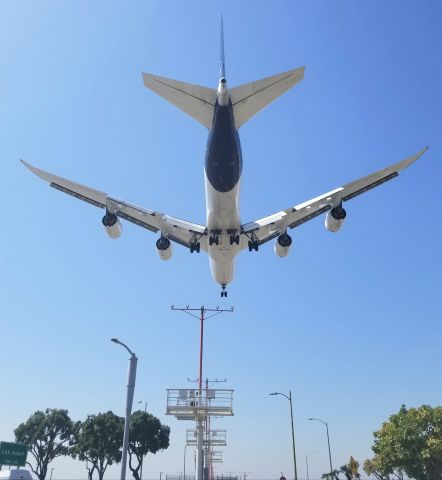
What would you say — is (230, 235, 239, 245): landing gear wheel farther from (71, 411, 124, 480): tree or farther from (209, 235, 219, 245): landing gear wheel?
(71, 411, 124, 480): tree

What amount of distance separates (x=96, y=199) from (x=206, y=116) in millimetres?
7073

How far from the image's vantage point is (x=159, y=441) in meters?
69.1

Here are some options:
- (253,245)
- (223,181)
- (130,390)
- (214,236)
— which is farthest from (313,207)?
(130,390)

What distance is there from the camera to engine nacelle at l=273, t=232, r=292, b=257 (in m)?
25.1

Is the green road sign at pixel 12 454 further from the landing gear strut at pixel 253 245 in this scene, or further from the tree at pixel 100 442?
the tree at pixel 100 442

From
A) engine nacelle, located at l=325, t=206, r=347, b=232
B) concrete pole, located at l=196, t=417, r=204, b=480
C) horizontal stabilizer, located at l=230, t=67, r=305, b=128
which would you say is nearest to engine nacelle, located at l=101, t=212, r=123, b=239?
horizontal stabilizer, located at l=230, t=67, r=305, b=128

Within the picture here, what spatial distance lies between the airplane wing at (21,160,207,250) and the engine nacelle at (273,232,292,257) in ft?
13.5

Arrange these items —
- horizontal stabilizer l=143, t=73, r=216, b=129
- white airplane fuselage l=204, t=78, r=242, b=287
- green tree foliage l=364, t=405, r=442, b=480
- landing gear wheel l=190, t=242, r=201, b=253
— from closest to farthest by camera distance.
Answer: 1. horizontal stabilizer l=143, t=73, r=216, b=129
2. white airplane fuselage l=204, t=78, r=242, b=287
3. landing gear wheel l=190, t=242, r=201, b=253
4. green tree foliage l=364, t=405, r=442, b=480

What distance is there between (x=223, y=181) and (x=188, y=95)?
4438 mm

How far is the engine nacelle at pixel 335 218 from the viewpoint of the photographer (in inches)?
A: 906

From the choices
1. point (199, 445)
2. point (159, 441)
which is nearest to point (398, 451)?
point (199, 445)

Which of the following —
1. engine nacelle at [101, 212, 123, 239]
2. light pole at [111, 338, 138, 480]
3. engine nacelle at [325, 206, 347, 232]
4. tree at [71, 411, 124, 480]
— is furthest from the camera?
tree at [71, 411, 124, 480]

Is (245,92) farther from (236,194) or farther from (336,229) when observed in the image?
(336,229)

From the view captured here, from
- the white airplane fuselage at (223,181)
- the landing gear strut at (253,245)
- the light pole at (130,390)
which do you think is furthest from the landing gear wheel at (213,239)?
the light pole at (130,390)
